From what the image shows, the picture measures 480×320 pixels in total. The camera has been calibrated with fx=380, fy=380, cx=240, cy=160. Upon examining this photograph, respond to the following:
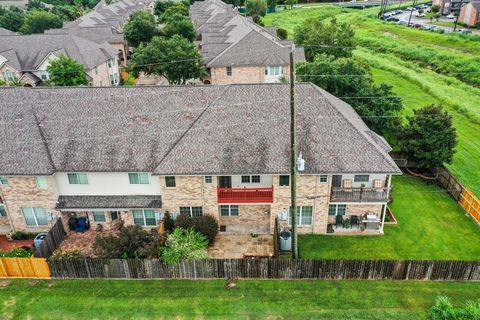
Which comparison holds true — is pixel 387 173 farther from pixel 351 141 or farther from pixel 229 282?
pixel 229 282

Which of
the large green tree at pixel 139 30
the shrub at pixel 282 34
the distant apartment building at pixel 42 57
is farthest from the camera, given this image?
the shrub at pixel 282 34

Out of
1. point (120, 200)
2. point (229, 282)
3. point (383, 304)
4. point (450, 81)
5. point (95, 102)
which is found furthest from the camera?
point (450, 81)

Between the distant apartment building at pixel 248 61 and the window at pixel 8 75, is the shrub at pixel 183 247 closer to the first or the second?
the distant apartment building at pixel 248 61

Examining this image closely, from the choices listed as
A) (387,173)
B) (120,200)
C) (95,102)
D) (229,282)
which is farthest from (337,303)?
(95,102)

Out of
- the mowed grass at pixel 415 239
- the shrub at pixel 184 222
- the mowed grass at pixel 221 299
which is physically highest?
the shrub at pixel 184 222

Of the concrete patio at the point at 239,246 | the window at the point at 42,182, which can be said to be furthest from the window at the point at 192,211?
the window at the point at 42,182

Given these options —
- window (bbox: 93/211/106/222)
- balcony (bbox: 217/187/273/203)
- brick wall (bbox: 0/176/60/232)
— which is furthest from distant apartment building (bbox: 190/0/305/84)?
brick wall (bbox: 0/176/60/232)

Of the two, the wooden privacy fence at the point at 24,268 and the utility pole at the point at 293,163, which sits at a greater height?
the utility pole at the point at 293,163
